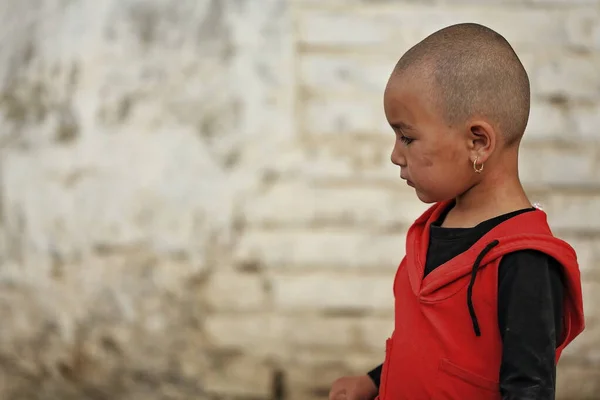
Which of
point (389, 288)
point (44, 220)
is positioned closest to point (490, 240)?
point (389, 288)

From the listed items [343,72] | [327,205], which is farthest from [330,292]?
[343,72]

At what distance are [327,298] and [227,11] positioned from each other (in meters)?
1.06

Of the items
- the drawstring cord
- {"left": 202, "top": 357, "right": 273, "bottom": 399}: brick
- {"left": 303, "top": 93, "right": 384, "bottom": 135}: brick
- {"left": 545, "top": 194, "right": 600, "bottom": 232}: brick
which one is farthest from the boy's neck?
{"left": 202, "top": 357, "right": 273, "bottom": 399}: brick

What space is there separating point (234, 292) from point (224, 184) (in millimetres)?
383

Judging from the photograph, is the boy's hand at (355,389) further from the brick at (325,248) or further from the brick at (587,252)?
the brick at (587,252)

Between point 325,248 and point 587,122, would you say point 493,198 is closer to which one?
point 325,248

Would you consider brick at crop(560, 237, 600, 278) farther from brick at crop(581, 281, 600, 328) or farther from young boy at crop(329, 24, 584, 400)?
young boy at crop(329, 24, 584, 400)

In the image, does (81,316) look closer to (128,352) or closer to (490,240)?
(128,352)

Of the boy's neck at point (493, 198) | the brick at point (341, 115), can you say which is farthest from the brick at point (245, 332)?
the boy's neck at point (493, 198)

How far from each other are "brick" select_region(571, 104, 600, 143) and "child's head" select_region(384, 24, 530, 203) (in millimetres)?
1743

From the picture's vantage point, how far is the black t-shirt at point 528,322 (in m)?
1.23

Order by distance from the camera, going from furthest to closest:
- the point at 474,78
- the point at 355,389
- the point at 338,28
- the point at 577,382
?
the point at 577,382 → the point at 338,28 → the point at 355,389 → the point at 474,78

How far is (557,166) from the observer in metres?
3.03

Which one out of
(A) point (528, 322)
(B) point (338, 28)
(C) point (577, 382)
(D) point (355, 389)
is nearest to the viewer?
(A) point (528, 322)
